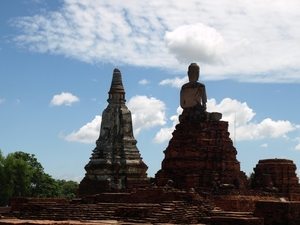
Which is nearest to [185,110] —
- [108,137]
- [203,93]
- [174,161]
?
[203,93]

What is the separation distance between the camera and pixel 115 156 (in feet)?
141

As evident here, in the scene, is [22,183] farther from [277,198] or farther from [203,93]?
[277,198]

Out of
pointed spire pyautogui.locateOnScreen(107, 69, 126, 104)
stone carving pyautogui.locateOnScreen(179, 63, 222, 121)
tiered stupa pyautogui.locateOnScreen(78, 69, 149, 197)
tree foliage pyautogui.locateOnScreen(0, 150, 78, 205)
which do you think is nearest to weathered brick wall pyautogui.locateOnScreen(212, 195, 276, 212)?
stone carving pyautogui.locateOnScreen(179, 63, 222, 121)

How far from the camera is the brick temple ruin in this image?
2136cm

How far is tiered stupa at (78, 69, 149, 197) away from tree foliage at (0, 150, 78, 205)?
8.56 meters

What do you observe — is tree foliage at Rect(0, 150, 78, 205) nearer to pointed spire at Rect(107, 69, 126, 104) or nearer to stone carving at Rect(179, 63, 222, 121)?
pointed spire at Rect(107, 69, 126, 104)

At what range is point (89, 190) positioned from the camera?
4169 cm

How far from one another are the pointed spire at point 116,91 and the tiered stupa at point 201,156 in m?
9.99

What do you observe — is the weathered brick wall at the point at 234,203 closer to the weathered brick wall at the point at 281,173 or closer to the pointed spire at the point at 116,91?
the weathered brick wall at the point at 281,173

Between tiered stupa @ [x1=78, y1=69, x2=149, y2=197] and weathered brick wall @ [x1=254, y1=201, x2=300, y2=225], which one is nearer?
weathered brick wall @ [x1=254, y1=201, x2=300, y2=225]

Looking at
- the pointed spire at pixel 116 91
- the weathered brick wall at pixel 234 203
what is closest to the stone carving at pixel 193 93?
the weathered brick wall at pixel 234 203

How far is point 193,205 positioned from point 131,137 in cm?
2065

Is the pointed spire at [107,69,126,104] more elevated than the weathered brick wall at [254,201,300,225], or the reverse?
the pointed spire at [107,69,126,104]

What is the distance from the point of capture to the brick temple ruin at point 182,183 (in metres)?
21.4
